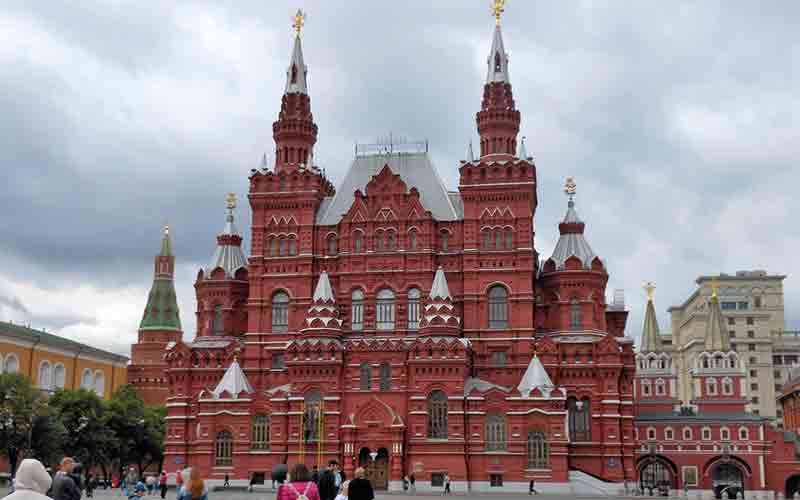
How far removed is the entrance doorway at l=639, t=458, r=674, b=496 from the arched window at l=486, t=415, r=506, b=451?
2787cm

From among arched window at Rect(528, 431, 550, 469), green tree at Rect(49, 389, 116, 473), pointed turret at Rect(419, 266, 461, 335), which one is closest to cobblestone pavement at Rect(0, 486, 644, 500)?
arched window at Rect(528, 431, 550, 469)

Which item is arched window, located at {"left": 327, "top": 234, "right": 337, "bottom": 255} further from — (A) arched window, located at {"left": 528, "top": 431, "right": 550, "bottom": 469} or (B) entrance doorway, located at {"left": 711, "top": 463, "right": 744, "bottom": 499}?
(B) entrance doorway, located at {"left": 711, "top": 463, "right": 744, "bottom": 499}

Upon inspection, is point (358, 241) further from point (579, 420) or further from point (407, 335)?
point (579, 420)

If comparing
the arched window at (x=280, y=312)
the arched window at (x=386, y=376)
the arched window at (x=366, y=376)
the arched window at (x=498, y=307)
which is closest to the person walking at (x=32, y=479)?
the arched window at (x=386, y=376)

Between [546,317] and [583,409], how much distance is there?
325 inches

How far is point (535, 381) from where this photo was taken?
67250 millimetres

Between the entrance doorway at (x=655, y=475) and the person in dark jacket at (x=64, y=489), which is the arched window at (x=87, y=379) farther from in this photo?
the person in dark jacket at (x=64, y=489)

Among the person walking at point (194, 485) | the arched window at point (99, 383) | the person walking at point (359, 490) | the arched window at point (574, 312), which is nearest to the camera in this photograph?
the person walking at point (194, 485)

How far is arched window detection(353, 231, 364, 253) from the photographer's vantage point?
74.6m

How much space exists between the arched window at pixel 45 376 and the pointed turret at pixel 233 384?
28.7 meters

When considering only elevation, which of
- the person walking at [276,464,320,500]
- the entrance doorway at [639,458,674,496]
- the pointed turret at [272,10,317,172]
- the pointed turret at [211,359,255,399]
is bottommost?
the entrance doorway at [639,458,674,496]

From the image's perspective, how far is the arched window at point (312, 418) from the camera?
6831 cm

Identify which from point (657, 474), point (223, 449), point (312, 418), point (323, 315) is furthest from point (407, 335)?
point (657, 474)

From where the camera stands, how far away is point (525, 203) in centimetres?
7306
